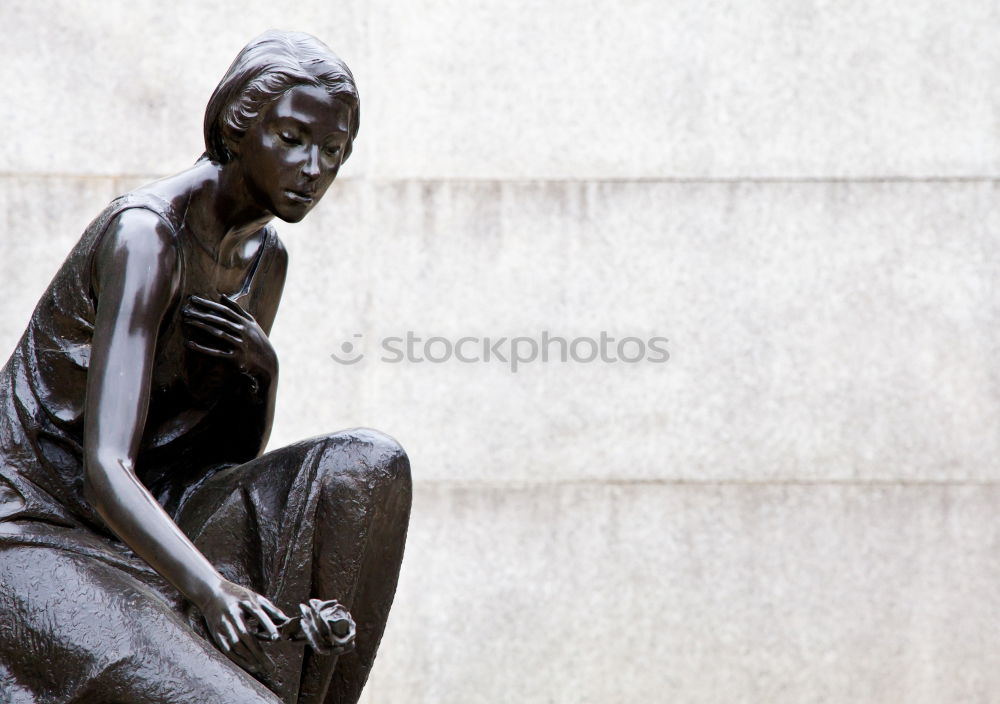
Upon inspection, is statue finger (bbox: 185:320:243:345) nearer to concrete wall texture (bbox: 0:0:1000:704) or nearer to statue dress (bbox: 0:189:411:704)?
statue dress (bbox: 0:189:411:704)

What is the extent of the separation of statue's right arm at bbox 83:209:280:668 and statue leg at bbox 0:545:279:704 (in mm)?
92

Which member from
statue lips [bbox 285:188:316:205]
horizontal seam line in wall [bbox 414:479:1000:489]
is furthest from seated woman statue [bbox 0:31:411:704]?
horizontal seam line in wall [bbox 414:479:1000:489]

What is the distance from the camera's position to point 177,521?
2.54 metres

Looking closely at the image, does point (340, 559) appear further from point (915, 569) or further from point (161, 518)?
point (915, 569)

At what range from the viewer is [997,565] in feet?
17.2

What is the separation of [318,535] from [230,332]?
39 cm

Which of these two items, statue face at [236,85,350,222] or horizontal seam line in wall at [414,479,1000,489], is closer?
statue face at [236,85,350,222]

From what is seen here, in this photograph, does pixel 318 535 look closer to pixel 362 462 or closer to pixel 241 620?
pixel 362 462

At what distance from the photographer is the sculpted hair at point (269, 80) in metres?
2.41

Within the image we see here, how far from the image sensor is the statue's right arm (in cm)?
209

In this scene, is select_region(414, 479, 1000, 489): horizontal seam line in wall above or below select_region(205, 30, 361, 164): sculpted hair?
below

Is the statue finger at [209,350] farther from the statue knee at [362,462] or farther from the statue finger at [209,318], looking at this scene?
the statue knee at [362,462]

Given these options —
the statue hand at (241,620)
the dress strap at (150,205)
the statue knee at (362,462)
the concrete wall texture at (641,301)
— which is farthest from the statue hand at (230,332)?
the concrete wall texture at (641,301)

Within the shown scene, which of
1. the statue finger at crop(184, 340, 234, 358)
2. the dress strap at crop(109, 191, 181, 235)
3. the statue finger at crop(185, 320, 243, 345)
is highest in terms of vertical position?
the dress strap at crop(109, 191, 181, 235)
